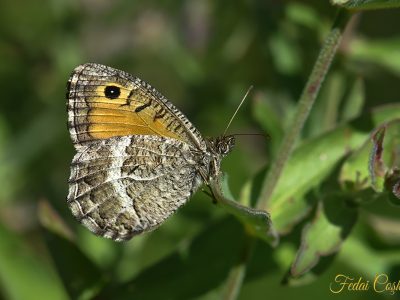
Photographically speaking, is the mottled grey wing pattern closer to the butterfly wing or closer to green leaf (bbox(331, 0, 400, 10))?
the butterfly wing

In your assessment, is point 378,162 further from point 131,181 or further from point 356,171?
point 131,181

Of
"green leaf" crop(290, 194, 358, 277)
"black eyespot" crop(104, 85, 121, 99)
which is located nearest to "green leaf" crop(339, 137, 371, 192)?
"green leaf" crop(290, 194, 358, 277)

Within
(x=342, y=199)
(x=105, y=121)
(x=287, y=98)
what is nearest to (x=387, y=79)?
(x=287, y=98)

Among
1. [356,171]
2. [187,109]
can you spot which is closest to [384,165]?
[356,171]

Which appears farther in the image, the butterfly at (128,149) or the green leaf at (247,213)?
the butterfly at (128,149)

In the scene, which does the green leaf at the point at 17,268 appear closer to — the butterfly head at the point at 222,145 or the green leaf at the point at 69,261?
the green leaf at the point at 69,261

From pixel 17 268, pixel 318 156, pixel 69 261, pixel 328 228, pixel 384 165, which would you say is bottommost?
pixel 17 268
